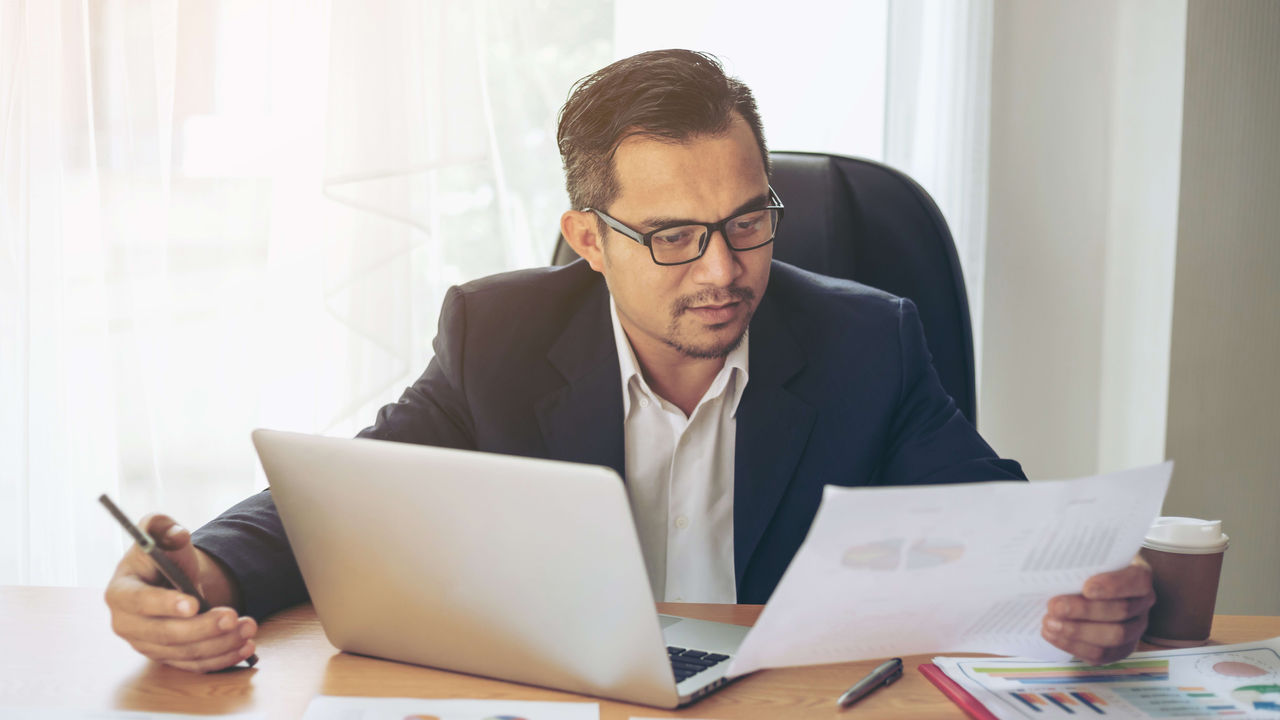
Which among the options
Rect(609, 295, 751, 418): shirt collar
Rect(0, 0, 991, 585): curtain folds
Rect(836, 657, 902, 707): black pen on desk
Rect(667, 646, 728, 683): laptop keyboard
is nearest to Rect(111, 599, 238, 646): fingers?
Rect(667, 646, 728, 683): laptop keyboard

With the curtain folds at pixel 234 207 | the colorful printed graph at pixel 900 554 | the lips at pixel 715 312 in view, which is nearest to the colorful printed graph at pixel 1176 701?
the colorful printed graph at pixel 900 554

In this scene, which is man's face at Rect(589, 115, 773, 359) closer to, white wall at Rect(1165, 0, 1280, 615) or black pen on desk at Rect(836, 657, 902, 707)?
black pen on desk at Rect(836, 657, 902, 707)

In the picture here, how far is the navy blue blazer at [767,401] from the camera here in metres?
1.27

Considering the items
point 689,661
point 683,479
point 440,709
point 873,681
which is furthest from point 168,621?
point 683,479

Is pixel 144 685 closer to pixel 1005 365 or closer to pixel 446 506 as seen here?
pixel 446 506

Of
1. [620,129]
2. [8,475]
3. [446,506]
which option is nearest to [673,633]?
[446,506]

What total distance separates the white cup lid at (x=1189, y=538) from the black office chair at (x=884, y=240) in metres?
0.52

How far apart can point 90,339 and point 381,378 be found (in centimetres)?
56

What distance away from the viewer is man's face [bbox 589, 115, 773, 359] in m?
1.23

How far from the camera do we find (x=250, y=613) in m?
0.96

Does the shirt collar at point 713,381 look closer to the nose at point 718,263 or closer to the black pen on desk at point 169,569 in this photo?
the nose at point 718,263

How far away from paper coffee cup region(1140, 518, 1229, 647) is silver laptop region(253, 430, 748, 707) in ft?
1.32

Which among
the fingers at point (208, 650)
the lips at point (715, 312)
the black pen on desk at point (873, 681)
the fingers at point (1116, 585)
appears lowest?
the black pen on desk at point (873, 681)

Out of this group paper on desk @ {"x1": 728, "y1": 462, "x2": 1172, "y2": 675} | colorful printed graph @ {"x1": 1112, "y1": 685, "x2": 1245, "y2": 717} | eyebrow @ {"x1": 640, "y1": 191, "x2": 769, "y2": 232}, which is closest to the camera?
paper on desk @ {"x1": 728, "y1": 462, "x2": 1172, "y2": 675}
